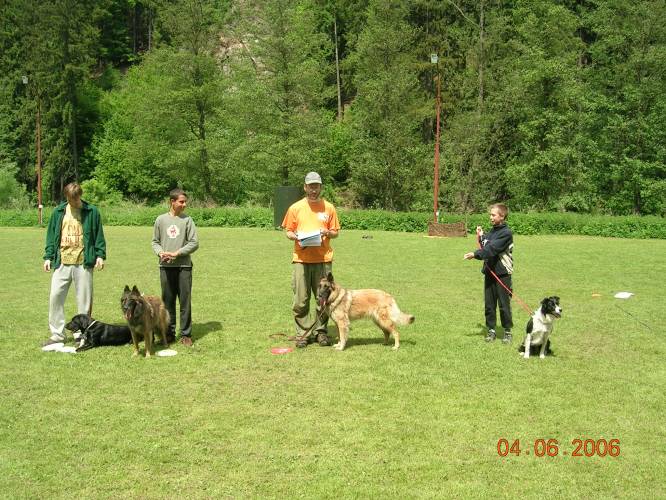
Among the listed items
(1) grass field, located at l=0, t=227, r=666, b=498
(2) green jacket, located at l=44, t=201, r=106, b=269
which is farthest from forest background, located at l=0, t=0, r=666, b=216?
(2) green jacket, located at l=44, t=201, r=106, b=269

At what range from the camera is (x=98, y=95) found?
2165 inches

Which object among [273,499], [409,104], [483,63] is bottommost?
[273,499]

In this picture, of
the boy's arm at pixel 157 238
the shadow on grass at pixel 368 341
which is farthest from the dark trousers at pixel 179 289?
the shadow on grass at pixel 368 341

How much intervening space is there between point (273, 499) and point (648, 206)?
129 ft

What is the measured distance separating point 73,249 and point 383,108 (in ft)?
113

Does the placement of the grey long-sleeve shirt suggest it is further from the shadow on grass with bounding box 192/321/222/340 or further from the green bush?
the green bush

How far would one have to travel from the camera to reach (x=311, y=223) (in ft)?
25.2

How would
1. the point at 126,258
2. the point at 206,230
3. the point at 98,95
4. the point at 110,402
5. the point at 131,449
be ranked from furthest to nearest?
the point at 98,95 < the point at 206,230 < the point at 126,258 < the point at 110,402 < the point at 131,449

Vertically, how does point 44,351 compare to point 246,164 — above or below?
below

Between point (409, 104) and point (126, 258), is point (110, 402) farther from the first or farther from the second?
point (409, 104)

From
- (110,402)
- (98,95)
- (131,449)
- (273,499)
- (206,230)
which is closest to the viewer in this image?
(273,499)

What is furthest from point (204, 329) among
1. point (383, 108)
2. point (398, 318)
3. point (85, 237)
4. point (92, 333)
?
point (383, 108)

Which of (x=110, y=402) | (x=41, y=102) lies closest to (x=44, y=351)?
(x=110, y=402)

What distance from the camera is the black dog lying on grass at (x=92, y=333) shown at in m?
7.74
